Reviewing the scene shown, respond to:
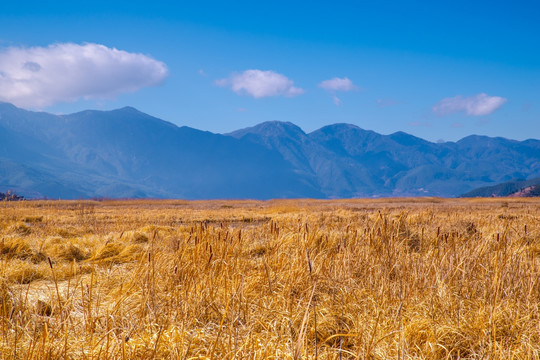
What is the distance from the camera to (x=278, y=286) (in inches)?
185

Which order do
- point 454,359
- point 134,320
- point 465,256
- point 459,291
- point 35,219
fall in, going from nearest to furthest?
point 454,359
point 134,320
point 459,291
point 465,256
point 35,219

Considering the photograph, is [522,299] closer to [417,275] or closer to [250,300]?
[417,275]

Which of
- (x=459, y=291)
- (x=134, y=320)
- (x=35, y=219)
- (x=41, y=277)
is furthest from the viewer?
(x=35, y=219)

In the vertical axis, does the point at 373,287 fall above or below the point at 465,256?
below

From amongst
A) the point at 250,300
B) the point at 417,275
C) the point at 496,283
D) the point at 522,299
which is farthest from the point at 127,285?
the point at 522,299

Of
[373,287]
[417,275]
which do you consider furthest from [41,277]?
[417,275]

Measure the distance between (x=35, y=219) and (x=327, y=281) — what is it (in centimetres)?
1658

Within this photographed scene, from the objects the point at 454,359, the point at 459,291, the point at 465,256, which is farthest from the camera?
the point at 465,256

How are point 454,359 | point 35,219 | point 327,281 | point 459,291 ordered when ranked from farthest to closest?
1. point 35,219
2. point 327,281
3. point 459,291
4. point 454,359

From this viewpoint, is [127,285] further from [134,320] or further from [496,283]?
[496,283]

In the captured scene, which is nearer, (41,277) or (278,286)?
(278,286)

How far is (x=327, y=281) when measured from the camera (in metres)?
4.66

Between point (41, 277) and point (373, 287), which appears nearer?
point (373, 287)

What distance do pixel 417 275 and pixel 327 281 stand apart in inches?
46.7
